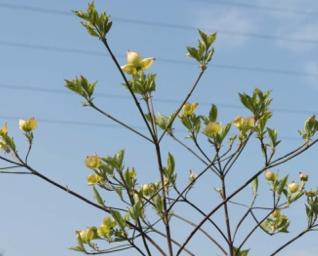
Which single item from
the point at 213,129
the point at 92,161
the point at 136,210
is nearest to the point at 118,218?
the point at 136,210

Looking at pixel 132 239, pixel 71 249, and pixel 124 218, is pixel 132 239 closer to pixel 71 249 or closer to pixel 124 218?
pixel 124 218

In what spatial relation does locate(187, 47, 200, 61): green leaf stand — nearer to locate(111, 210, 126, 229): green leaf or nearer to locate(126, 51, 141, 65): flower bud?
locate(126, 51, 141, 65): flower bud

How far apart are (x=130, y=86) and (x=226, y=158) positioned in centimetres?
Answer: 46

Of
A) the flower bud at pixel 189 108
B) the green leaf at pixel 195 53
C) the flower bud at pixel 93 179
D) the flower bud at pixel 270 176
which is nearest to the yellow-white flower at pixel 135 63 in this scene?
the green leaf at pixel 195 53

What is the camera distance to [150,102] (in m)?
1.96

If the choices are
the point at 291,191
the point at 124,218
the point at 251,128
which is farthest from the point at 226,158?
the point at 124,218

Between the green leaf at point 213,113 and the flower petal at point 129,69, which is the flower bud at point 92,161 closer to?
the flower petal at point 129,69

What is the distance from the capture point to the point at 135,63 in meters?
1.95

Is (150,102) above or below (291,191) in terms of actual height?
above

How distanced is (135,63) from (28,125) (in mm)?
517

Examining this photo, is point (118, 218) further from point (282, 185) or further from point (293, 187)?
point (293, 187)

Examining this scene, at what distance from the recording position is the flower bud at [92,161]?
1957 mm

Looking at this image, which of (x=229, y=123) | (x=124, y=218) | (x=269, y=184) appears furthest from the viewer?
(x=269, y=184)

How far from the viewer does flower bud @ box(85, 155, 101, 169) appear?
6.42 ft
